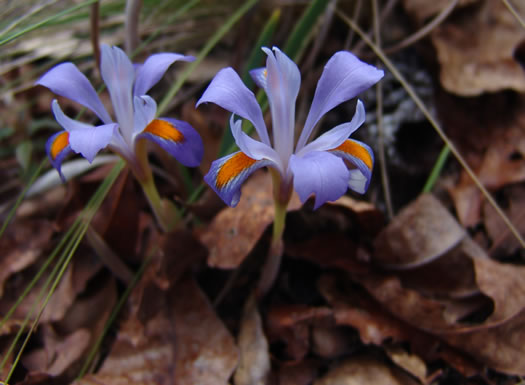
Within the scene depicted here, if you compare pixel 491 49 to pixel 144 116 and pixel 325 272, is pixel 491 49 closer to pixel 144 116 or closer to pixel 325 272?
pixel 325 272

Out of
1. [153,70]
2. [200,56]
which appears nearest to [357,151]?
[153,70]

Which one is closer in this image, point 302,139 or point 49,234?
point 302,139

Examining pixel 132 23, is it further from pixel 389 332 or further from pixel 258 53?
pixel 389 332

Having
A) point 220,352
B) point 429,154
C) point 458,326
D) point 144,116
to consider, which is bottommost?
point 458,326

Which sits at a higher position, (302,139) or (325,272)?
(302,139)

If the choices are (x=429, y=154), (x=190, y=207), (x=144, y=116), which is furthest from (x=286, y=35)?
(x=144, y=116)

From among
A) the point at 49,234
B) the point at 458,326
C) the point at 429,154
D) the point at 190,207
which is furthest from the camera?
the point at 429,154

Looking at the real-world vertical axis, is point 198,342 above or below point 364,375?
above

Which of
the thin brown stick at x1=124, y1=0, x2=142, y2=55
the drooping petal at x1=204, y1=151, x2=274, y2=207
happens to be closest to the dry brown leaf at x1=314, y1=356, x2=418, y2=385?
the drooping petal at x1=204, y1=151, x2=274, y2=207

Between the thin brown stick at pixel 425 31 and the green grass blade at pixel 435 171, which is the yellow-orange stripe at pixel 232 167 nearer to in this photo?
the green grass blade at pixel 435 171
